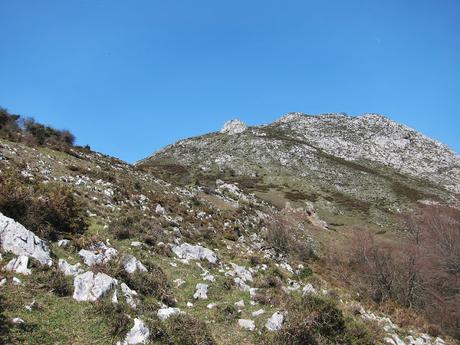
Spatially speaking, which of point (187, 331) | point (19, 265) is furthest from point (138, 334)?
point (19, 265)

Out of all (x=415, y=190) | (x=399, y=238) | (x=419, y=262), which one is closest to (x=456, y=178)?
(x=415, y=190)

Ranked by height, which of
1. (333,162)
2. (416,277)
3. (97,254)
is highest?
(333,162)

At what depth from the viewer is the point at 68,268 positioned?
13344 millimetres

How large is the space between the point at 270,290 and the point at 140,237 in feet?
21.8

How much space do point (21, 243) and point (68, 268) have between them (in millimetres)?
1785

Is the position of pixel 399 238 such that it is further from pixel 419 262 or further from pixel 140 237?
pixel 140 237

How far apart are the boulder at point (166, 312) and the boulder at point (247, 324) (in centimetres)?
202

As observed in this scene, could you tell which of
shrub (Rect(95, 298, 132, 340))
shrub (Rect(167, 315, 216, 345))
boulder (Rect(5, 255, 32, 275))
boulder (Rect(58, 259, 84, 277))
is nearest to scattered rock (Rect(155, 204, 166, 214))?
boulder (Rect(58, 259, 84, 277))

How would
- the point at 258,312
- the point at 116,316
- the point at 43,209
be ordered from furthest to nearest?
1. the point at 43,209
2. the point at 258,312
3. the point at 116,316

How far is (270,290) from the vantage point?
16391mm

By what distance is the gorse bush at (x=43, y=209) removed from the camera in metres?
16.0

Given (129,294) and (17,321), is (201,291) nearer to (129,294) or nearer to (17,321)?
(129,294)

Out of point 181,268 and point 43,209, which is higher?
point 43,209

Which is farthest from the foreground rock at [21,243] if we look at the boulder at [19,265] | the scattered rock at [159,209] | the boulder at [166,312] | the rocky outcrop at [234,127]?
the rocky outcrop at [234,127]
